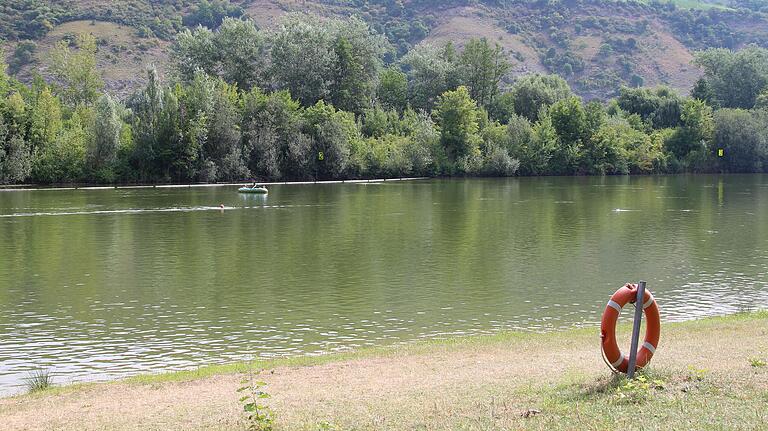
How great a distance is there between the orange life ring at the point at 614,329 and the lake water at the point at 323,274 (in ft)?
27.4

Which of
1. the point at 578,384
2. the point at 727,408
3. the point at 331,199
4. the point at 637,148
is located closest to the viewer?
the point at 727,408

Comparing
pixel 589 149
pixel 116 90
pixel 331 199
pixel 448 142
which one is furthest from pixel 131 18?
pixel 331 199

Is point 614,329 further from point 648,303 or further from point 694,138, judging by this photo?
point 694,138

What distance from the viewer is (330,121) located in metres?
112

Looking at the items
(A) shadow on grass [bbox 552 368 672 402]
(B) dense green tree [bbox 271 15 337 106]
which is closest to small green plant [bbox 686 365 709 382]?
(A) shadow on grass [bbox 552 368 672 402]

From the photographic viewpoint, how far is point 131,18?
194m

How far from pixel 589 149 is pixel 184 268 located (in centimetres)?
10452

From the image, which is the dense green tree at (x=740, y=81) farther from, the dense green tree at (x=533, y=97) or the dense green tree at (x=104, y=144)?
the dense green tree at (x=104, y=144)

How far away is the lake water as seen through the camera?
21375 millimetres

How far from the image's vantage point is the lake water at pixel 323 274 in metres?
21.4

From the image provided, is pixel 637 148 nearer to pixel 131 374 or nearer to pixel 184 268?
pixel 184 268

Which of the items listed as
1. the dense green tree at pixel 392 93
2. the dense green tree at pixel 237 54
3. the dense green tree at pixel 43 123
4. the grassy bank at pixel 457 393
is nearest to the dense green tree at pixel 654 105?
the dense green tree at pixel 392 93

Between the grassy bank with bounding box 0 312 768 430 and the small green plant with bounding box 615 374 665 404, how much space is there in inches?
1.0

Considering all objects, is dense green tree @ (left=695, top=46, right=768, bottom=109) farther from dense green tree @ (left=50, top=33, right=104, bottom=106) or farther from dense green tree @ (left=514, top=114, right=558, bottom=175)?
dense green tree @ (left=50, top=33, right=104, bottom=106)
